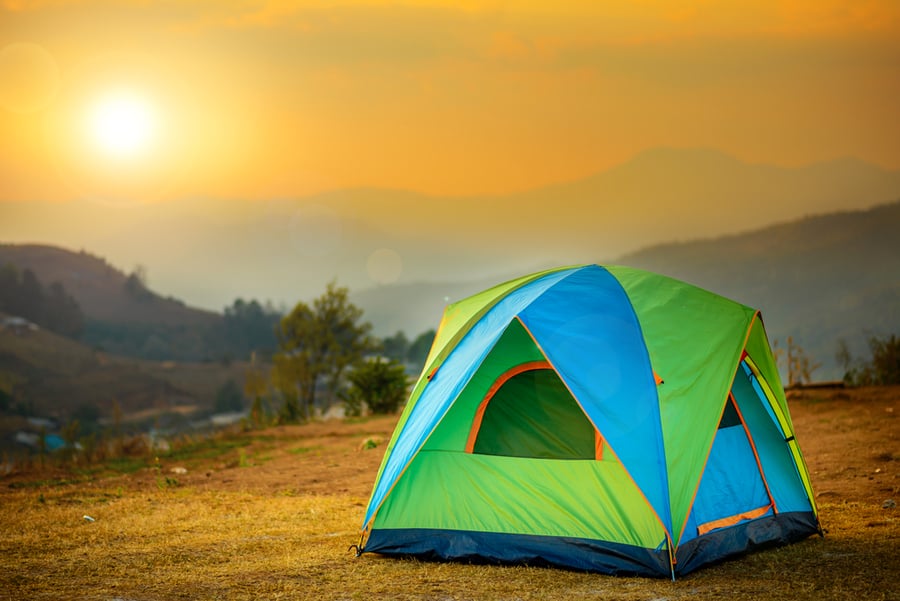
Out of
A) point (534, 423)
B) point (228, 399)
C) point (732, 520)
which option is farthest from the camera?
point (228, 399)

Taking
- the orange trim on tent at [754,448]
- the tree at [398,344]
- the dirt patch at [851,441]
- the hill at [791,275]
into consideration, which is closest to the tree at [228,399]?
the tree at [398,344]

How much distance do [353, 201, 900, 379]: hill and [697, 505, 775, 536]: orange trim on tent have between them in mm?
60337

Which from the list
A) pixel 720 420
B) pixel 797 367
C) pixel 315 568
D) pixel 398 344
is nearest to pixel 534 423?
pixel 720 420

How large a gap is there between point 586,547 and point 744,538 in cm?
138

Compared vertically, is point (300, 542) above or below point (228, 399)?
below

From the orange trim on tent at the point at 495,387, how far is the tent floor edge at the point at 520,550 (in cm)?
86

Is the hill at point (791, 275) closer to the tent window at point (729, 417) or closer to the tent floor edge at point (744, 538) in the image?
the tent window at point (729, 417)

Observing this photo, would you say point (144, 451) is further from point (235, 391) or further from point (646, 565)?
point (235, 391)

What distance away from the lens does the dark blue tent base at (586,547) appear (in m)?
6.38

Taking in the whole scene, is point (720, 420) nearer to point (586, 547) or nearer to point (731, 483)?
point (731, 483)

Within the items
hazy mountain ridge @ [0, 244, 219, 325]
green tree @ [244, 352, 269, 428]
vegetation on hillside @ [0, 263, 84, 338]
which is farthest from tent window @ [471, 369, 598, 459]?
hazy mountain ridge @ [0, 244, 219, 325]

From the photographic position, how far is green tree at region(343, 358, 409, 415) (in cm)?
2322

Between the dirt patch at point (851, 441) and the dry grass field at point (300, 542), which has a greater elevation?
the dirt patch at point (851, 441)

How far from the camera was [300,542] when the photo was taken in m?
8.03
